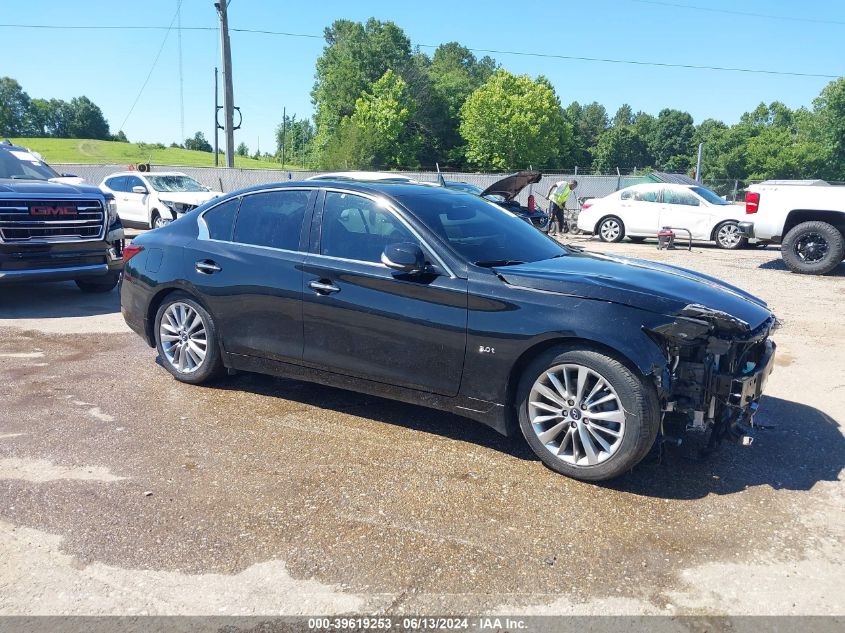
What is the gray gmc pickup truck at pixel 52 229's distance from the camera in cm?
771

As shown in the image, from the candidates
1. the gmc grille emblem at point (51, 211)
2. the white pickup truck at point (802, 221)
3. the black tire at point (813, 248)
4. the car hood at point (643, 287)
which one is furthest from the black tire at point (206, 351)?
the black tire at point (813, 248)

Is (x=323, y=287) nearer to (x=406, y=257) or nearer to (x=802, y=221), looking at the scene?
(x=406, y=257)

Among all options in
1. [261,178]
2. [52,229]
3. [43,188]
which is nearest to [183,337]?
[52,229]

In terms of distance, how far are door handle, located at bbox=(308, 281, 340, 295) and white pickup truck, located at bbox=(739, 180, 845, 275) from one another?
989cm

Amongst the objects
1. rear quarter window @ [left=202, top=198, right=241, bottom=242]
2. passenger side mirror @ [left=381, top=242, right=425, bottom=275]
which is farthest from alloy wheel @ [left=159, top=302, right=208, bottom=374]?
passenger side mirror @ [left=381, top=242, right=425, bottom=275]

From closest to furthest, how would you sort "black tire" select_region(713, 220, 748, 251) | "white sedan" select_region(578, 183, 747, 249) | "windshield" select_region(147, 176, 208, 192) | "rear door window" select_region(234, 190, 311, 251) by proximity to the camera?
1. "rear door window" select_region(234, 190, 311, 251)
2. "black tire" select_region(713, 220, 748, 251)
3. "white sedan" select_region(578, 183, 747, 249)
4. "windshield" select_region(147, 176, 208, 192)

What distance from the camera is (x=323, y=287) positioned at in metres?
4.50

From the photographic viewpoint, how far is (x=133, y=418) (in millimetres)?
4668

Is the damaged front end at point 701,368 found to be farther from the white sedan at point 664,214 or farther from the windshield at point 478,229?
the white sedan at point 664,214

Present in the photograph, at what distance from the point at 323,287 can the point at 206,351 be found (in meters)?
1.29

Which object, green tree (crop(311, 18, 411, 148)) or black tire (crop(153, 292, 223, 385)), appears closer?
black tire (crop(153, 292, 223, 385))

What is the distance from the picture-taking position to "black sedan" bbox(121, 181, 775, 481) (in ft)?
11.7

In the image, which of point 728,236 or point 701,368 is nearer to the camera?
point 701,368

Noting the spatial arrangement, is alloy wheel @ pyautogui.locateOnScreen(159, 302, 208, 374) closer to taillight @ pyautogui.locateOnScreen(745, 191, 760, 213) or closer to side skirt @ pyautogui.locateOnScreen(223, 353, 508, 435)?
side skirt @ pyautogui.locateOnScreen(223, 353, 508, 435)
